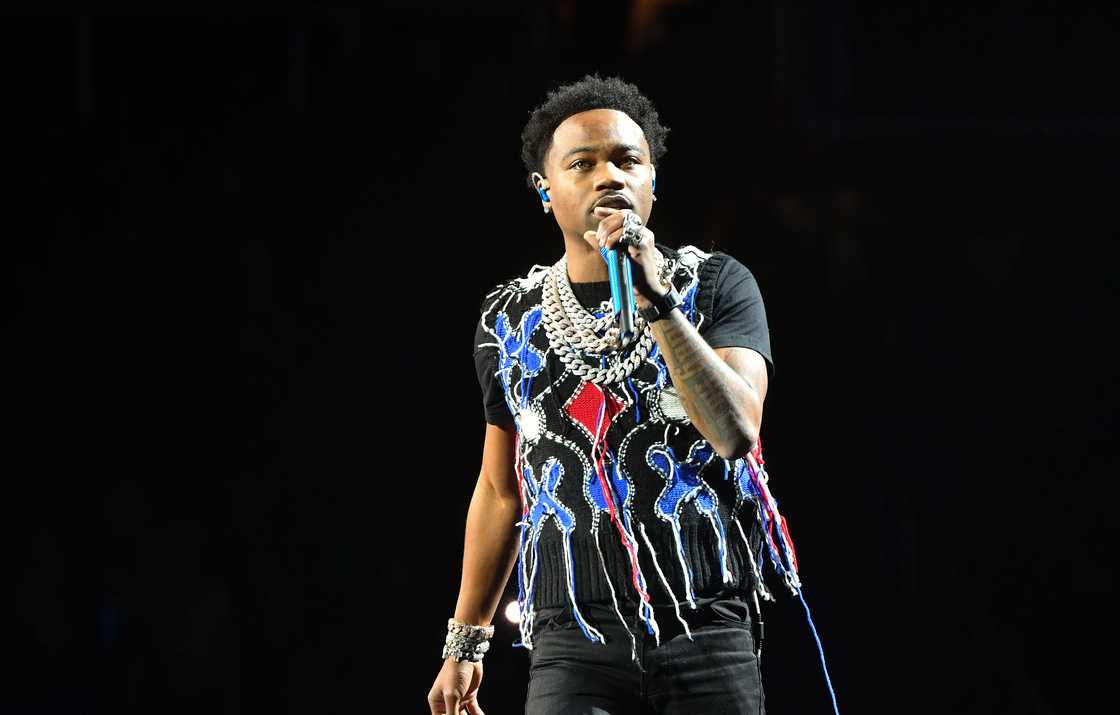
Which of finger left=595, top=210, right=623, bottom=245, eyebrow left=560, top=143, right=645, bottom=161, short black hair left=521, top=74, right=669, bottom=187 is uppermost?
short black hair left=521, top=74, right=669, bottom=187

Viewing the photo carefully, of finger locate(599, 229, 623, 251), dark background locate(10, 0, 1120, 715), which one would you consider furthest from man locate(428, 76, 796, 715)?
dark background locate(10, 0, 1120, 715)

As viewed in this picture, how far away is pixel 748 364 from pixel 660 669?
0.43m

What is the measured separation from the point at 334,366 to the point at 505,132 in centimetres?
100

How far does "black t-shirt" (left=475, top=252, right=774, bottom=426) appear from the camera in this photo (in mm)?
1734

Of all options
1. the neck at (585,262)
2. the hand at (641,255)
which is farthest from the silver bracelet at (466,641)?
the hand at (641,255)

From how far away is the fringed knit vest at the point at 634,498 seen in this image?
66.8 inches

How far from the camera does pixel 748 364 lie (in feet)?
5.53

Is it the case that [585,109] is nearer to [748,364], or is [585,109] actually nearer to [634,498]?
[748,364]

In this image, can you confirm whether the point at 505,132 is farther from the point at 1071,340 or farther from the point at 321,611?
the point at 1071,340

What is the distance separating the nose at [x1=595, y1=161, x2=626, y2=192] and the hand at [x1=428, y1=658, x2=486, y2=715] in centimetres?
78

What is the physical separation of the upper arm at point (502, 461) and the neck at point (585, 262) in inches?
11.2

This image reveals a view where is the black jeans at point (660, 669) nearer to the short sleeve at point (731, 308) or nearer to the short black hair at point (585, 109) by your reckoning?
the short sleeve at point (731, 308)

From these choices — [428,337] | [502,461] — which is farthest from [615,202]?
[428,337]

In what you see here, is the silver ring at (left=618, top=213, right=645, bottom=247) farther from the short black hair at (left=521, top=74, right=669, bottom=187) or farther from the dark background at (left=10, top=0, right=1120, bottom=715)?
the dark background at (left=10, top=0, right=1120, bottom=715)
